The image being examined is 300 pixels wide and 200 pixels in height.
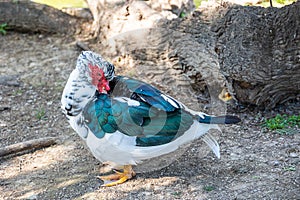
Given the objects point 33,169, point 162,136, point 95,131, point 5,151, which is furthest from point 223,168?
point 5,151

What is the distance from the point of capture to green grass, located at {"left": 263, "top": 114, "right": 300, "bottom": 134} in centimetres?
460

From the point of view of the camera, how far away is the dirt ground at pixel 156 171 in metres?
3.80

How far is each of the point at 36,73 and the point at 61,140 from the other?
1657 millimetres

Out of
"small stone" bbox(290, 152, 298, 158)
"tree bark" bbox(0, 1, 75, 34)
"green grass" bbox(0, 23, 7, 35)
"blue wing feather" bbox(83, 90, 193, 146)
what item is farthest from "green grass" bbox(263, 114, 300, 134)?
"green grass" bbox(0, 23, 7, 35)

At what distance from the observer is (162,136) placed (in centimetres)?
370

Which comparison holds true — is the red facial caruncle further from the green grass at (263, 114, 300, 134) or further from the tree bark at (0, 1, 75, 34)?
the tree bark at (0, 1, 75, 34)

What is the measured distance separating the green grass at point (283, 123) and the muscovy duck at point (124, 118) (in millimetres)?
928

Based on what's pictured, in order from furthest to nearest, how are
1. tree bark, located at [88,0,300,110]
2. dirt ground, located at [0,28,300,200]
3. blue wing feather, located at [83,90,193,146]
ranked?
tree bark, located at [88,0,300,110], dirt ground, located at [0,28,300,200], blue wing feather, located at [83,90,193,146]

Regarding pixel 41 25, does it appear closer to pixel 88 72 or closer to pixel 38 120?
pixel 38 120

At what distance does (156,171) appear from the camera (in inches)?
162

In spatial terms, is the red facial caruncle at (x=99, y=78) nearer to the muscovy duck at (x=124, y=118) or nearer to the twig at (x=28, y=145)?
the muscovy duck at (x=124, y=118)

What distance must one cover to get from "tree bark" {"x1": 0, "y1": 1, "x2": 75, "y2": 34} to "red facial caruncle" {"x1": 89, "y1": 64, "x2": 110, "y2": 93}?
3.57 metres

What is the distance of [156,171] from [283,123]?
1.29m

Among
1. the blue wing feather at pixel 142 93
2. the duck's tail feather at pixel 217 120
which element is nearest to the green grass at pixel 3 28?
the blue wing feather at pixel 142 93
